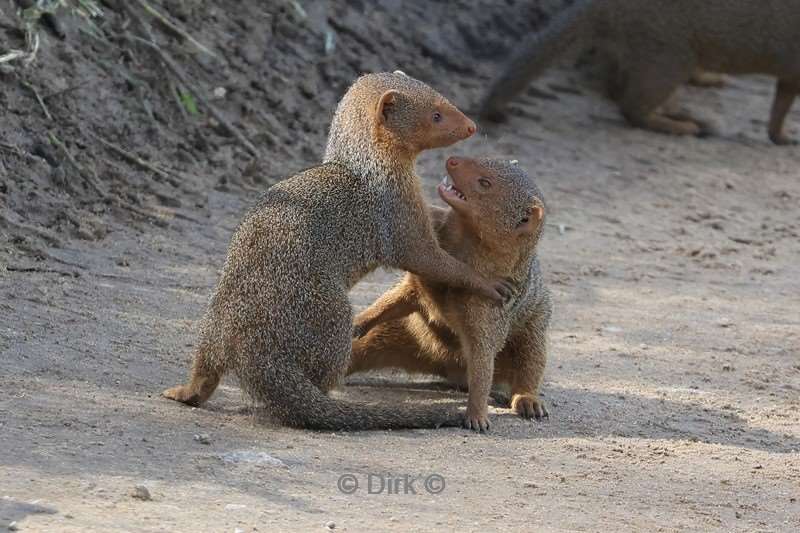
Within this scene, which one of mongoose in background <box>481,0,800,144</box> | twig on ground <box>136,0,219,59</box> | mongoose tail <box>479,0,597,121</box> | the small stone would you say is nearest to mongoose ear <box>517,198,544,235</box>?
the small stone

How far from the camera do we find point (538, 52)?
27.9 feet

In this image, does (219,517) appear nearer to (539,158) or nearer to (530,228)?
(530,228)

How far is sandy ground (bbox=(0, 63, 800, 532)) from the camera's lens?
3.25 m

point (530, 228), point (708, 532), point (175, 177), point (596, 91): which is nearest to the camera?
point (708, 532)

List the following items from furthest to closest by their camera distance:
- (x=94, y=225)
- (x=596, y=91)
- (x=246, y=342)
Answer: (x=596, y=91)
(x=94, y=225)
(x=246, y=342)

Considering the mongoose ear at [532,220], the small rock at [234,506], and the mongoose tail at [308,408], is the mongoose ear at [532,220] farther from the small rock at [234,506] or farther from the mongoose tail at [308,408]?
the small rock at [234,506]

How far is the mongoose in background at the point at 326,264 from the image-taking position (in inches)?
158

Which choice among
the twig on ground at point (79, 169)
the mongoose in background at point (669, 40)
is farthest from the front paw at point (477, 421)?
the mongoose in background at point (669, 40)

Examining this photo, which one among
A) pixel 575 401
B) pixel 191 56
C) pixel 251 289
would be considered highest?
pixel 191 56

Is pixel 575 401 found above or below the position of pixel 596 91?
below

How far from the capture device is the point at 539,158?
26.4ft

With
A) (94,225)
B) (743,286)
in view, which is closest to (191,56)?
(94,225)

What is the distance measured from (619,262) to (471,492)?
3.37 metres

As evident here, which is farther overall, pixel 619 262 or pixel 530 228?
pixel 619 262
